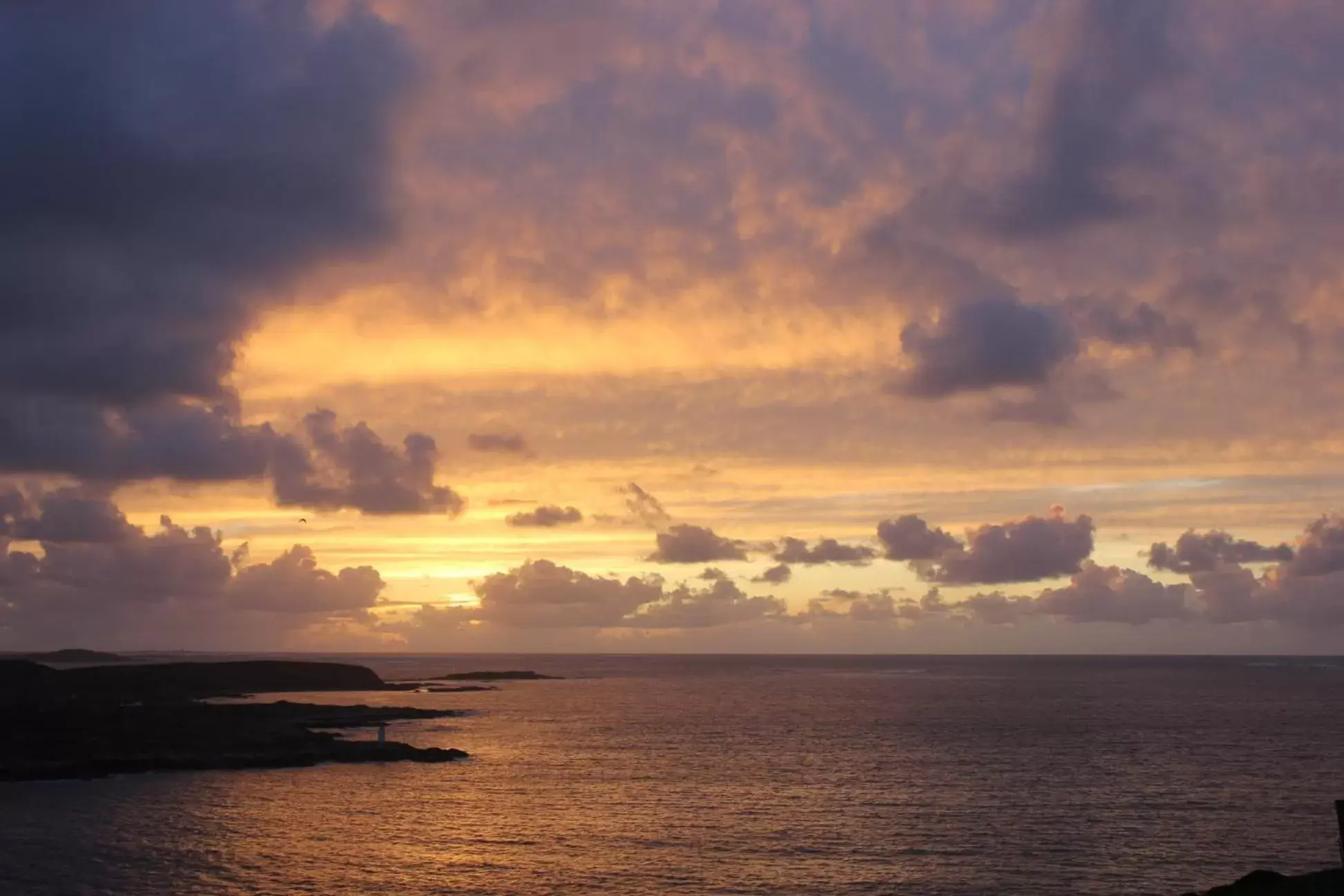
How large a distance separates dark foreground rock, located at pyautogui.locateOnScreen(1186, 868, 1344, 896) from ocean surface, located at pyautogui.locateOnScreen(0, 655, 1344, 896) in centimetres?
925

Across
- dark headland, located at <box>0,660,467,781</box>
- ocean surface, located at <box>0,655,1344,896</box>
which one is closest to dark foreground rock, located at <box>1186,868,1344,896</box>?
ocean surface, located at <box>0,655,1344,896</box>

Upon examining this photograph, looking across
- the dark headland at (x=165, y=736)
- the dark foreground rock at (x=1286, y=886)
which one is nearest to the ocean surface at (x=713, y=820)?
the dark headland at (x=165, y=736)

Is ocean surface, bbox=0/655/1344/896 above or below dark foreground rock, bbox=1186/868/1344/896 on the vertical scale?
below

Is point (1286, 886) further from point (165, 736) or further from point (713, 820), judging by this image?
point (165, 736)

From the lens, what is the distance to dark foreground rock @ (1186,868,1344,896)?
37.8m

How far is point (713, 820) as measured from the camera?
68312 millimetres

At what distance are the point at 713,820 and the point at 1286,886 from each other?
116 ft

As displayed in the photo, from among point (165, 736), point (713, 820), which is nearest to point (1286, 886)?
point (713, 820)

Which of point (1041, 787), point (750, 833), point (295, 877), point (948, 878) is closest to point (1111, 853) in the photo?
point (948, 878)

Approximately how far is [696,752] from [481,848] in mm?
47171

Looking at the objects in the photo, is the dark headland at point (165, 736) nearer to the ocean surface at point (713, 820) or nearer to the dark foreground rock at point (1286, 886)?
the ocean surface at point (713, 820)

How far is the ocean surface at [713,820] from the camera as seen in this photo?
5334 centimetres

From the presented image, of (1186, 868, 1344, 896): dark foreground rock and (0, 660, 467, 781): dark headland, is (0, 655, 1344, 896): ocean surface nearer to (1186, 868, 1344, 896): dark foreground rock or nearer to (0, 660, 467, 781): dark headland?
(0, 660, 467, 781): dark headland

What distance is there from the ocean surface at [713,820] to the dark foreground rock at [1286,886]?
9.25 metres
